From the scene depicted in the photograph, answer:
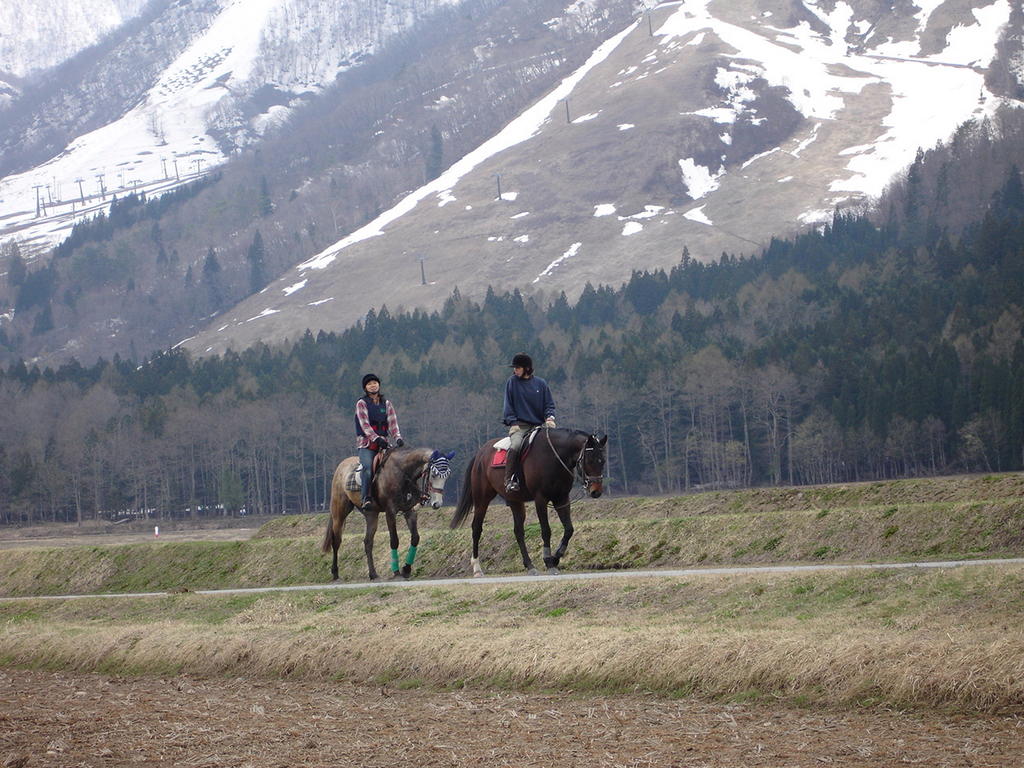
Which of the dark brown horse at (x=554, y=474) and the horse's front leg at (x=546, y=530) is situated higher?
the dark brown horse at (x=554, y=474)

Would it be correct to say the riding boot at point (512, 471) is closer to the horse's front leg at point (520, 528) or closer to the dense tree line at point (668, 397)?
the horse's front leg at point (520, 528)

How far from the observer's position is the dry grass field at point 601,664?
12.9 m

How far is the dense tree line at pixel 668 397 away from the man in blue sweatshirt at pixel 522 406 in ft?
288

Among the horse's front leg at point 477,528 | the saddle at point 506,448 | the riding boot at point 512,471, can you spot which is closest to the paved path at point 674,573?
the horse's front leg at point 477,528

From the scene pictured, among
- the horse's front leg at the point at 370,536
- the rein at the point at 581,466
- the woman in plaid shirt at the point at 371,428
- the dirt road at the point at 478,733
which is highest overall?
the woman in plaid shirt at the point at 371,428

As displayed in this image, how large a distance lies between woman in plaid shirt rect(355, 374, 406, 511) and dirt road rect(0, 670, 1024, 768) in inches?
440

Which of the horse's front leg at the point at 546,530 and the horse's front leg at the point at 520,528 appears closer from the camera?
the horse's front leg at the point at 546,530

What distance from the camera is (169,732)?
14.8 m

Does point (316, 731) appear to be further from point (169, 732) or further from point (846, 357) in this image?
point (846, 357)

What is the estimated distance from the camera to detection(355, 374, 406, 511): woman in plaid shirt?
28.7 meters

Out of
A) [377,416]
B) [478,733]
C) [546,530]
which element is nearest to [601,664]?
[478,733]

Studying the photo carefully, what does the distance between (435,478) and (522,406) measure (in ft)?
8.73

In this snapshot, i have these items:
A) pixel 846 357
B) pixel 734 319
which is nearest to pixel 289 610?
pixel 846 357

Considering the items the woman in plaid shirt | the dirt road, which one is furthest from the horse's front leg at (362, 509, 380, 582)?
→ the dirt road
